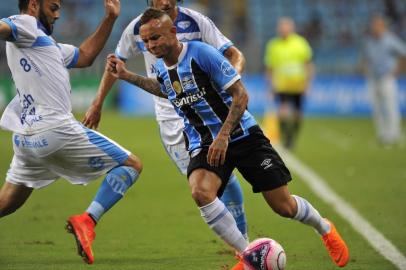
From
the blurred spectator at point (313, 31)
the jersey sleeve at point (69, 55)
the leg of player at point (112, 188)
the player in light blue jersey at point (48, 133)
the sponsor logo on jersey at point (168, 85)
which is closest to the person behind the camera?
the sponsor logo on jersey at point (168, 85)

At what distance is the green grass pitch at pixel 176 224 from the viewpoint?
794 cm

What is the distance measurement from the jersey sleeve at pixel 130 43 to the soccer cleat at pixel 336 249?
2513 millimetres

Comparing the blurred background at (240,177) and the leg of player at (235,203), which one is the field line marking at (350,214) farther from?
the leg of player at (235,203)

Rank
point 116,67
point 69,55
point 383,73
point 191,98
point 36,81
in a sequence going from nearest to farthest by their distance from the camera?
point 191,98
point 116,67
point 36,81
point 69,55
point 383,73

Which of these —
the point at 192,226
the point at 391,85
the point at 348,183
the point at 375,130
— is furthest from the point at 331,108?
the point at 192,226

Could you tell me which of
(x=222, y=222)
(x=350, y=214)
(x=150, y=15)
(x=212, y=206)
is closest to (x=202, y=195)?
(x=212, y=206)

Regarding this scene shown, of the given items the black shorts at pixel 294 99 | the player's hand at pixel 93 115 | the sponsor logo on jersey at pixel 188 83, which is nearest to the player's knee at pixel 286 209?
the sponsor logo on jersey at pixel 188 83

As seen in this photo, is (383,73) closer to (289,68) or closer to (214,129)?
(289,68)

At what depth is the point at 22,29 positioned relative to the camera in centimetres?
726

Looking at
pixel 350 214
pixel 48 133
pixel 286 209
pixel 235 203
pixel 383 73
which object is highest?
pixel 48 133

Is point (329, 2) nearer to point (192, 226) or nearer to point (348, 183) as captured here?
point (348, 183)

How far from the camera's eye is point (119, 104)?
94.4ft

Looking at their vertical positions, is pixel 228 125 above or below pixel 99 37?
below

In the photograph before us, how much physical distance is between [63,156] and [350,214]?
13.4 feet
